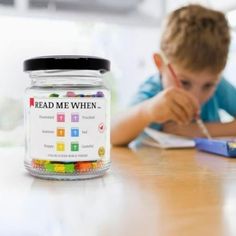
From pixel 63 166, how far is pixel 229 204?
17 centimetres

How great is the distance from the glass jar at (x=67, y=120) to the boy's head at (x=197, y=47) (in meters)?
0.68

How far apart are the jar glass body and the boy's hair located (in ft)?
2.24

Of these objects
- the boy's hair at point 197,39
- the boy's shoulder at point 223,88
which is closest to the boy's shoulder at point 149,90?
the boy's hair at point 197,39

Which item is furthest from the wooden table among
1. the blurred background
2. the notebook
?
the blurred background

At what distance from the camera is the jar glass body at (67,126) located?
1.43 ft

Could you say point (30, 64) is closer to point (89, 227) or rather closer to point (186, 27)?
point (89, 227)

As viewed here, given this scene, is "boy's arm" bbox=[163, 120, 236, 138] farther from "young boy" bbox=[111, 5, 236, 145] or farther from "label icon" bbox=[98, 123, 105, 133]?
"label icon" bbox=[98, 123, 105, 133]

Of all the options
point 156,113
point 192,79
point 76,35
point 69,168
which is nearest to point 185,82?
point 192,79

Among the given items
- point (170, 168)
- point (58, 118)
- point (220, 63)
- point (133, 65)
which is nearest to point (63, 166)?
point (58, 118)

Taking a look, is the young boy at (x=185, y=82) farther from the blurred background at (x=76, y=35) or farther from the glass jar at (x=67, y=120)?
the glass jar at (x=67, y=120)

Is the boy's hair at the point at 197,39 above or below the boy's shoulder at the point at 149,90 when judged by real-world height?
above

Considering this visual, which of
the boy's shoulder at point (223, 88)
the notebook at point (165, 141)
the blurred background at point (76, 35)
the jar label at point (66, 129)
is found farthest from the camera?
the blurred background at point (76, 35)

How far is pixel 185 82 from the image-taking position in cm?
113

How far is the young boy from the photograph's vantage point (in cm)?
91
